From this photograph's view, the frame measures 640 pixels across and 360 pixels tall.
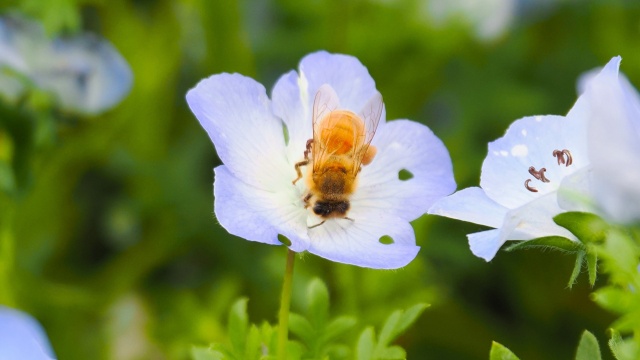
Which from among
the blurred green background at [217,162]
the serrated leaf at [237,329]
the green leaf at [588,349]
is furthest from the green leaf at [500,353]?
the blurred green background at [217,162]

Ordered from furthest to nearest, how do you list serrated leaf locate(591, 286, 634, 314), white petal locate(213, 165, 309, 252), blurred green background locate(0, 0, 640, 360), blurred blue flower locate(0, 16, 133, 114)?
blurred green background locate(0, 0, 640, 360) → blurred blue flower locate(0, 16, 133, 114) → white petal locate(213, 165, 309, 252) → serrated leaf locate(591, 286, 634, 314)

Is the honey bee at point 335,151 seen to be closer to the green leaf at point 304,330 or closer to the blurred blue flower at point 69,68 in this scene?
the green leaf at point 304,330

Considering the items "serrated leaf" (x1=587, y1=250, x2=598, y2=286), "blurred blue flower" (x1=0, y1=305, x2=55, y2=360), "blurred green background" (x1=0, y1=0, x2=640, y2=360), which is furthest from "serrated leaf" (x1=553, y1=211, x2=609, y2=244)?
"blurred green background" (x1=0, y1=0, x2=640, y2=360)

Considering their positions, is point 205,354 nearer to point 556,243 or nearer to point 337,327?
point 337,327

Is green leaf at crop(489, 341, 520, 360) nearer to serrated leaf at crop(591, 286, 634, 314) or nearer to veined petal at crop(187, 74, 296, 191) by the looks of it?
serrated leaf at crop(591, 286, 634, 314)

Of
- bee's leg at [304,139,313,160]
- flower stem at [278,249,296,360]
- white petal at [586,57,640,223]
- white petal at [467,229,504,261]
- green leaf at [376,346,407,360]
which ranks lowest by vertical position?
green leaf at [376,346,407,360]
